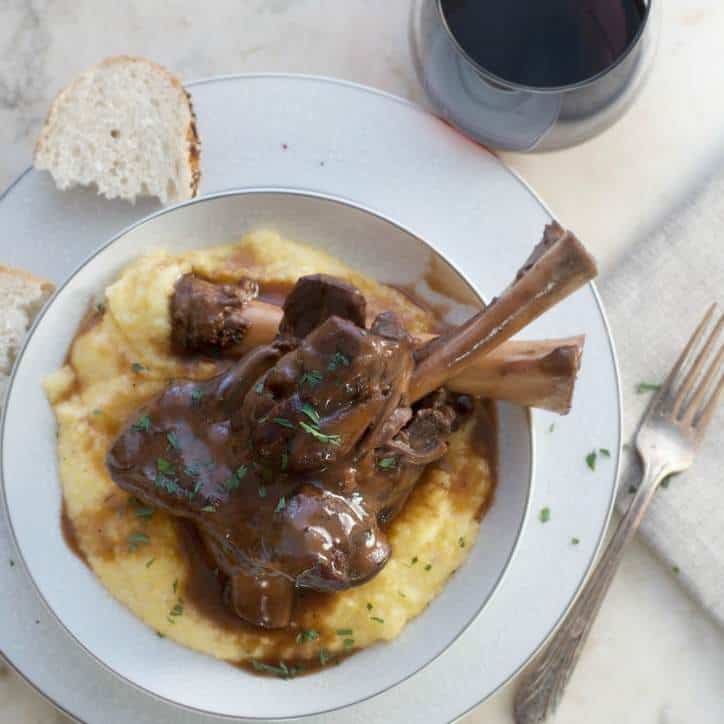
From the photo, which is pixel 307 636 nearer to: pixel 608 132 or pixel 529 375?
pixel 529 375

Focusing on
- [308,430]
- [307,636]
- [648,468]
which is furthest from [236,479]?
[648,468]

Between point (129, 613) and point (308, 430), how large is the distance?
106 cm

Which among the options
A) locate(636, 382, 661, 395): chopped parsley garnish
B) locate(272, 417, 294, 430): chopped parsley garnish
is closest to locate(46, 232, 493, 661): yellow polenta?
locate(272, 417, 294, 430): chopped parsley garnish

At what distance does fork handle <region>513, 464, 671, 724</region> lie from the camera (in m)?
4.02

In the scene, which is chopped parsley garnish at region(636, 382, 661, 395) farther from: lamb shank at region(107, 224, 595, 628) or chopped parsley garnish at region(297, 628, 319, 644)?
chopped parsley garnish at region(297, 628, 319, 644)

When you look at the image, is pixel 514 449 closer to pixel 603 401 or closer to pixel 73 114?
pixel 603 401

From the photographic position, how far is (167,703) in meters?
3.68

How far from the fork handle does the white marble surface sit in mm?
184

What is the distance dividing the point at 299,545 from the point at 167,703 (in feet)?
3.14

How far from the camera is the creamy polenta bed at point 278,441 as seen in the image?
3.25m

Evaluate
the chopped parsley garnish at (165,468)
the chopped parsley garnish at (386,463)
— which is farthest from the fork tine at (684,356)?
the chopped parsley garnish at (165,468)

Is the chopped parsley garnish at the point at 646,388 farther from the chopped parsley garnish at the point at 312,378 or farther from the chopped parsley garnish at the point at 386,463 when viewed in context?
the chopped parsley garnish at the point at 312,378

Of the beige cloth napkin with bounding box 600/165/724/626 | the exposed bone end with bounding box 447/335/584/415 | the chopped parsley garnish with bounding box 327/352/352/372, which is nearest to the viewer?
the chopped parsley garnish with bounding box 327/352/352/372

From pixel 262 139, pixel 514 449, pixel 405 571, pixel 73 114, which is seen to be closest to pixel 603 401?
pixel 514 449
